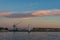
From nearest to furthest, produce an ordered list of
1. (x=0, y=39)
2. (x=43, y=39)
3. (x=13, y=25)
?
(x=13, y=25) < (x=0, y=39) < (x=43, y=39)

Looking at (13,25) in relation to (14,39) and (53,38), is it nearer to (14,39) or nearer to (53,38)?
(14,39)

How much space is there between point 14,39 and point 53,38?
384 centimetres

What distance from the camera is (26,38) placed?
69.6 feet

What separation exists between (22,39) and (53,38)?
295cm

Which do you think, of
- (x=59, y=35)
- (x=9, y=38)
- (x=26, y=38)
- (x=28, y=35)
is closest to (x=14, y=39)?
(x=9, y=38)

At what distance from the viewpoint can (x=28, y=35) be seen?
74.8 feet

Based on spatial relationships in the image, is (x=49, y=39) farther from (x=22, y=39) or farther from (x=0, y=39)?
(x=0, y=39)

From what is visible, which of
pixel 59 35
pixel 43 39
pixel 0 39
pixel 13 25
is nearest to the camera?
pixel 13 25

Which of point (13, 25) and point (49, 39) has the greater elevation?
point (13, 25)

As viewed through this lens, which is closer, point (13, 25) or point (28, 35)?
point (13, 25)

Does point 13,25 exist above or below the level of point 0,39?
above

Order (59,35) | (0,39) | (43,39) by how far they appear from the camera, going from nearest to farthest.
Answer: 1. (0,39)
2. (43,39)
3. (59,35)

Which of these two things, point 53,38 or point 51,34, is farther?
point 51,34

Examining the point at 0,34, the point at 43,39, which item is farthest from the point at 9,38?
the point at 43,39
